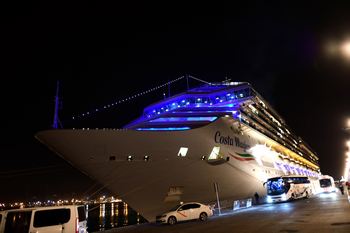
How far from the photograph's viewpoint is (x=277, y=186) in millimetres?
31797

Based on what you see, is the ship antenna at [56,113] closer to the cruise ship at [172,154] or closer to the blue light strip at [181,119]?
the cruise ship at [172,154]

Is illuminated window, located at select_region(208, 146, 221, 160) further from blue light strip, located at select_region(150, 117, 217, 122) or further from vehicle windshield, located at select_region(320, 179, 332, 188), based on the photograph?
vehicle windshield, located at select_region(320, 179, 332, 188)

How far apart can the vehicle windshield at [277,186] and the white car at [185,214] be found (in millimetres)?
14596

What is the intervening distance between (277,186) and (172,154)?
629 inches

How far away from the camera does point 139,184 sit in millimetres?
19641

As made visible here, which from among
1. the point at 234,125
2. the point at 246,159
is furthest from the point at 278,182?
the point at 234,125

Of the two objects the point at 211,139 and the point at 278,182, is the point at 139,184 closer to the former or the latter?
the point at 211,139

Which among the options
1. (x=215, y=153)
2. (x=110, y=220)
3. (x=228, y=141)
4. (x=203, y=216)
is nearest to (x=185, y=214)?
(x=203, y=216)

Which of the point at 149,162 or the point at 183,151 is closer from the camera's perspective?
the point at 149,162

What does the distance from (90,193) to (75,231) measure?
986 centimetres

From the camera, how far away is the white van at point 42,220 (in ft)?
Answer: 31.8

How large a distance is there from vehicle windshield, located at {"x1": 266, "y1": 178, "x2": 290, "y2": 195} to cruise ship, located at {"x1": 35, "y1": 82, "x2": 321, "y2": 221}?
3.18 m

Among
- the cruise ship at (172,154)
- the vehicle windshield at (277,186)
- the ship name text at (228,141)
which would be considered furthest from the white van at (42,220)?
the vehicle windshield at (277,186)

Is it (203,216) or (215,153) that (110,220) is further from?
(203,216)
